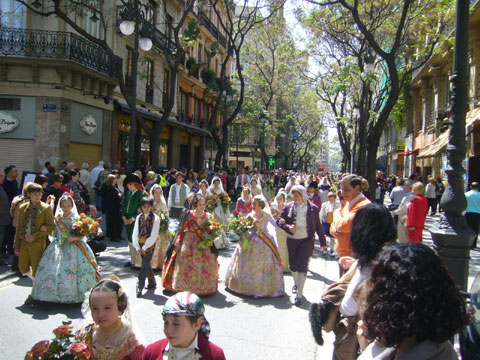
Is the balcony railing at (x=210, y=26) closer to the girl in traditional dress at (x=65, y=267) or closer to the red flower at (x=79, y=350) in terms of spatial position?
the girl in traditional dress at (x=65, y=267)

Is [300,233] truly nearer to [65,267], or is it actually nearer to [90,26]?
[65,267]

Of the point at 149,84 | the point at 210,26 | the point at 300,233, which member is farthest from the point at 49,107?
the point at 210,26

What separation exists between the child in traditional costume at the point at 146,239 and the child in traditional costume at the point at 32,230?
130 cm

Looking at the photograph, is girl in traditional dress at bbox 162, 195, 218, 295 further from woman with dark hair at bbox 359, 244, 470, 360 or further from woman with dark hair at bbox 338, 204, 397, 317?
woman with dark hair at bbox 359, 244, 470, 360

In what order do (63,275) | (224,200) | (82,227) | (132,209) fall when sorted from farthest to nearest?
(224,200) → (132,209) → (82,227) → (63,275)

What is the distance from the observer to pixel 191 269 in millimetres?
6879

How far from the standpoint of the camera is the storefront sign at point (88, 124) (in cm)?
1841

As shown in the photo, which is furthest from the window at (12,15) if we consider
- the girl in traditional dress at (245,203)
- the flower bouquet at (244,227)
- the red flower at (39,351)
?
the red flower at (39,351)

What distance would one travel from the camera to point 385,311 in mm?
1688

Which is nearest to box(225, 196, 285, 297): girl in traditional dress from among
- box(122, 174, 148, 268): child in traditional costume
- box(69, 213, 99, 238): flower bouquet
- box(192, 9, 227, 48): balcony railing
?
box(122, 174, 148, 268): child in traditional costume

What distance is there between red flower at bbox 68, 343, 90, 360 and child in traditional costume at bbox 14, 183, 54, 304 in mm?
4162

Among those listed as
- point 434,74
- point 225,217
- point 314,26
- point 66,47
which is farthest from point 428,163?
point 66,47

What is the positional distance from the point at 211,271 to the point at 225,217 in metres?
6.29

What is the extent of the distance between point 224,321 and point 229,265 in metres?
1.89
